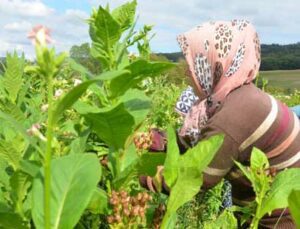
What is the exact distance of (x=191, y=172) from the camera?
2.90 feet

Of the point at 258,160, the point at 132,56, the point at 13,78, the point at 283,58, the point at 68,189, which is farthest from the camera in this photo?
the point at 283,58

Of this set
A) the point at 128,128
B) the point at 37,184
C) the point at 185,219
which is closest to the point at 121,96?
the point at 128,128

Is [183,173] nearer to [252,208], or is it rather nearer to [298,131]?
[252,208]

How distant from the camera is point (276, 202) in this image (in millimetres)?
965

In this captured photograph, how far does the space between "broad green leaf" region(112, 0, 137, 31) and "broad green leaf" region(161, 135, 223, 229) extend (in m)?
0.26

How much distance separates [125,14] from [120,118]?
25cm

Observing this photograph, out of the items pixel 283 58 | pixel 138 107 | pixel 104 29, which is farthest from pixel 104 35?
pixel 283 58

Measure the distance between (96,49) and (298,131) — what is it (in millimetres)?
1589

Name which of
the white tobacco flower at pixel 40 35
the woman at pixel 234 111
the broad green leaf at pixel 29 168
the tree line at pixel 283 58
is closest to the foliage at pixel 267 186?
the broad green leaf at pixel 29 168

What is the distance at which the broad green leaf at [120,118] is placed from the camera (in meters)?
0.86

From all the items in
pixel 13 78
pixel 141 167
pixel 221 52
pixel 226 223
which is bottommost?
pixel 226 223

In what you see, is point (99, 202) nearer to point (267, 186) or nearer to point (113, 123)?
point (113, 123)

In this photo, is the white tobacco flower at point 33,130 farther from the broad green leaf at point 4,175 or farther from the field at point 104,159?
the broad green leaf at point 4,175

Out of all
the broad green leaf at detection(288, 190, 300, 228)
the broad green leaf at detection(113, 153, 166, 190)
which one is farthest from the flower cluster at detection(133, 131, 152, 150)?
the broad green leaf at detection(288, 190, 300, 228)
